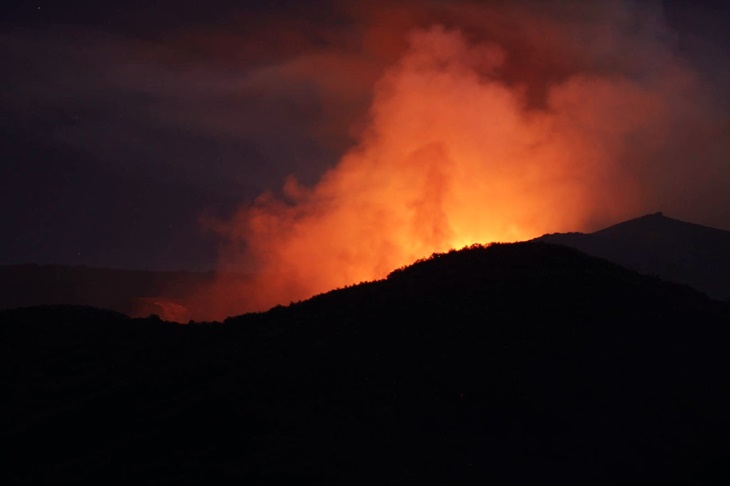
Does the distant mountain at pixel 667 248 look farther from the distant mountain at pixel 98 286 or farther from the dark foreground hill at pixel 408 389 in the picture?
the dark foreground hill at pixel 408 389

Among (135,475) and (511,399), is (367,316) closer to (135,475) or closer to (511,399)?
(511,399)

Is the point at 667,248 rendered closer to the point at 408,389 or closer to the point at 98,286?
the point at 408,389

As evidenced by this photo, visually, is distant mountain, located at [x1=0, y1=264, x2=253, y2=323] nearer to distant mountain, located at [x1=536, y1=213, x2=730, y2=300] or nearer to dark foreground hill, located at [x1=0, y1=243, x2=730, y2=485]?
distant mountain, located at [x1=536, y1=213, x2=730, y2=300]

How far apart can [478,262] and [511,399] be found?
43.0 feet

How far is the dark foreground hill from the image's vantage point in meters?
24.5

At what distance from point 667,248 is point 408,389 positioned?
97.7 metres

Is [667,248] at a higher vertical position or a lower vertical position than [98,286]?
lower

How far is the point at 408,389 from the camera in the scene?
93.1 feet

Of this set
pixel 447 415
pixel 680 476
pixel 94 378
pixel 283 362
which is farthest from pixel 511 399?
pixel 94 378

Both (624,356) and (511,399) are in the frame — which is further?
(624,356)

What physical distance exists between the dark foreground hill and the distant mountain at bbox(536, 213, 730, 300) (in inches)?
2706

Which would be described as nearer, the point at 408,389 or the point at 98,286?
the point at 408,389

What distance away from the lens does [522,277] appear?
38812 millimetres

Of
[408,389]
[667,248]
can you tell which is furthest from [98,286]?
[408,389]
